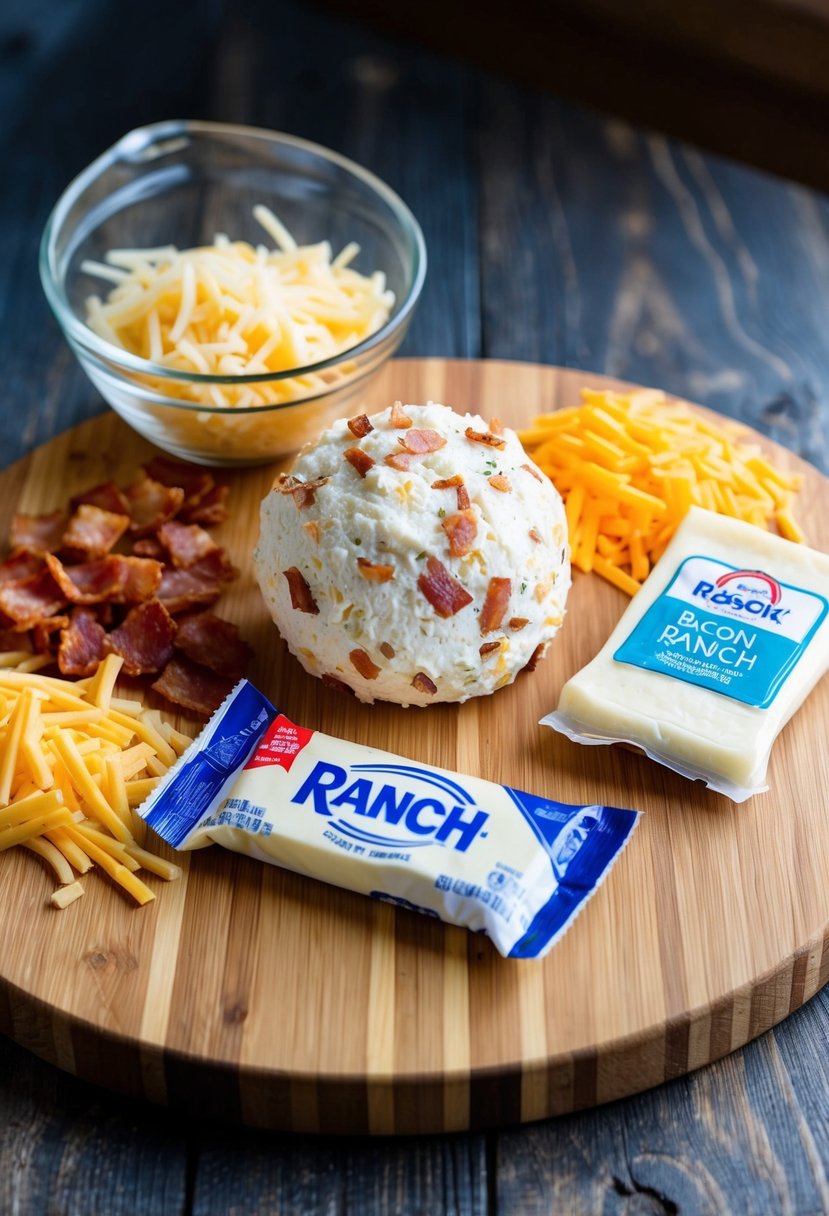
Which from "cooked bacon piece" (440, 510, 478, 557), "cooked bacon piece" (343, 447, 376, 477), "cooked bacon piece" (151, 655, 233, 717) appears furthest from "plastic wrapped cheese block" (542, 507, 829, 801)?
"cooked bacon piece" (151, 655, 233, 717)

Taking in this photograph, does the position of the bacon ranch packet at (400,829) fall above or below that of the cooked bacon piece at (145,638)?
above

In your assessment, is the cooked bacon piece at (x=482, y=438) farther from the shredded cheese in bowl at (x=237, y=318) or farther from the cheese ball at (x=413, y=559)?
the shredded cheese in bowl at (x=237, y=318)

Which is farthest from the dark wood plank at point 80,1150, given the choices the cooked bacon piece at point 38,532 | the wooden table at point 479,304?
the cooked bacon piece at point 38,532

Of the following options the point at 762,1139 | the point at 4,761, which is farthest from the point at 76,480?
the point at 762,1139

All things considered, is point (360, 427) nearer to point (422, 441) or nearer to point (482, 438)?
point (422, 441)

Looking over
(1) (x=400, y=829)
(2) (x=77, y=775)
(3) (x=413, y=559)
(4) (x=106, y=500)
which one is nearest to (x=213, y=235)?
(4) (x=106, y=500)

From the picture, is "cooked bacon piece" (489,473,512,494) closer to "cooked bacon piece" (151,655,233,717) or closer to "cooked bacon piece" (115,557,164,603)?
"cooked bacon piece" (151,655,233,717)

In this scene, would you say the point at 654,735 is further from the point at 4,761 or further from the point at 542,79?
the point at 542,79
